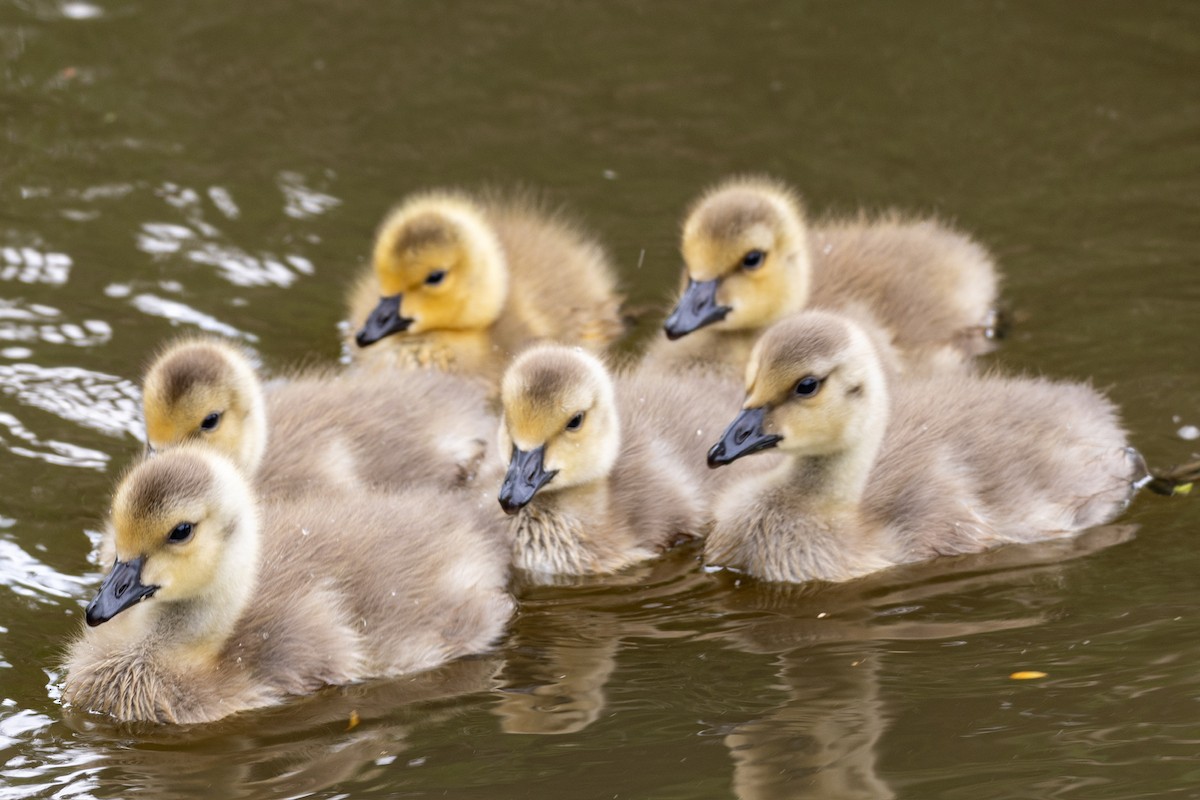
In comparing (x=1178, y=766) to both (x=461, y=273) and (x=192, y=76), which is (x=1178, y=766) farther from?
(x=192, y=76)

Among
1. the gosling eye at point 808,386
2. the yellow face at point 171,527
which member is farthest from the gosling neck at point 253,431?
the gosling eye at point 808,386

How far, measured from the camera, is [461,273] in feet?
19.7

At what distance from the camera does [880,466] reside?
16.4 feet

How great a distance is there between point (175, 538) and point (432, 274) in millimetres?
2092

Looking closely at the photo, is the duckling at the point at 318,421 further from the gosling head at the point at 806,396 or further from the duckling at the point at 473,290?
the gosling head at the point at 806,396

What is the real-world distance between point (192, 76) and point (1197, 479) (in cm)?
500

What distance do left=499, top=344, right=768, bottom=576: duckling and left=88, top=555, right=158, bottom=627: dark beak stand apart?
1027 millimetres

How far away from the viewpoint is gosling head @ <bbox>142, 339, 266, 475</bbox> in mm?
4828

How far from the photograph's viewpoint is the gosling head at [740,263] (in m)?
5.75

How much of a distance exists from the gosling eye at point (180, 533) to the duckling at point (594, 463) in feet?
3.01

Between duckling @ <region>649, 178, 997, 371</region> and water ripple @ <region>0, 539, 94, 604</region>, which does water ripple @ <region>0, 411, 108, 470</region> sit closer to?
water ripple @ <region>0, 539, 94, 604</region>

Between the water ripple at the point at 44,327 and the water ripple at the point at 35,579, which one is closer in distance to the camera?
the water ripple at the point at 35,579

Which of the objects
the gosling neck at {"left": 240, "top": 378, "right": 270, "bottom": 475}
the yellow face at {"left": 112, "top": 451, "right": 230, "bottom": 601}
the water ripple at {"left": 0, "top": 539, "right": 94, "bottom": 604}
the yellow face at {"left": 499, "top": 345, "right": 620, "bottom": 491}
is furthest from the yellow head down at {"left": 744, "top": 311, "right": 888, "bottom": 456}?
the water ripple at {"left": 0, "top": 539, "right": 94, "bottom": 604}

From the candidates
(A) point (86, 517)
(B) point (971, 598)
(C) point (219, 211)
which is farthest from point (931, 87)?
(A) point (86, 517)
